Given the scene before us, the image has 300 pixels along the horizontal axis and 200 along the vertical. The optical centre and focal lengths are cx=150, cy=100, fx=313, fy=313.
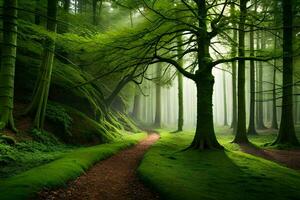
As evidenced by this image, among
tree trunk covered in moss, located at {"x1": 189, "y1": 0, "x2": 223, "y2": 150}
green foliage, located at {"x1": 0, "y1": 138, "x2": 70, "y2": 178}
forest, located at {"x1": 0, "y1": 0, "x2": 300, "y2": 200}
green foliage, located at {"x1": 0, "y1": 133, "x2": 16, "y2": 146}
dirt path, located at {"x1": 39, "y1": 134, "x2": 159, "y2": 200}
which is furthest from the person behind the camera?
tree trunk covered in moss, located at {"x1": 189, "y1": 0, "x2": 223, "y2": 150}

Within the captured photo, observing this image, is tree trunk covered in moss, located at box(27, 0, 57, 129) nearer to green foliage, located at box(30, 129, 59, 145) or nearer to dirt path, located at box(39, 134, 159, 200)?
green foliage, located at box(30, 129, 59, 145)

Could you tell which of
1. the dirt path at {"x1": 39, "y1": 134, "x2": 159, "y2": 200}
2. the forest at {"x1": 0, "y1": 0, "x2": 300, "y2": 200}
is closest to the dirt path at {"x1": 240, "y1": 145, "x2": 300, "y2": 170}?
the forest at {"x1": 0, "y1": 0, "x2": 300, "y2": 200}

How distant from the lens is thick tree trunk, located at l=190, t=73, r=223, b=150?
16.8 metres

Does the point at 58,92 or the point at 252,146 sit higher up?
the point at 58,92

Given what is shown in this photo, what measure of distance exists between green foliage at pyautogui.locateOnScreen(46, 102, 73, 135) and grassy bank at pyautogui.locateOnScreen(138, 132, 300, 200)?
17.1 ft

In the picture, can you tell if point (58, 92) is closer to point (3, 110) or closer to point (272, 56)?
point (3, 110)

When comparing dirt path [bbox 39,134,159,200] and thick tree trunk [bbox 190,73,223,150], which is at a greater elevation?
thick tree trunk [bbox 190,73,223,150]

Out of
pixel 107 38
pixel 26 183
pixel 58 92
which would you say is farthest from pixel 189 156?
pixel 58 92

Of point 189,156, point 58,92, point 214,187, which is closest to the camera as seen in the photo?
point 214,187

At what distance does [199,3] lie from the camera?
57.3ft

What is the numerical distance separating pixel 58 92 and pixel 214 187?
1380cm

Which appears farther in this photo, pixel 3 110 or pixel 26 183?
pixel 3 110

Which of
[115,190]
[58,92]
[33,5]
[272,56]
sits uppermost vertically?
[33,5]

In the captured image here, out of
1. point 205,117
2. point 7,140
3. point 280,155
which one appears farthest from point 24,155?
point 280,155
